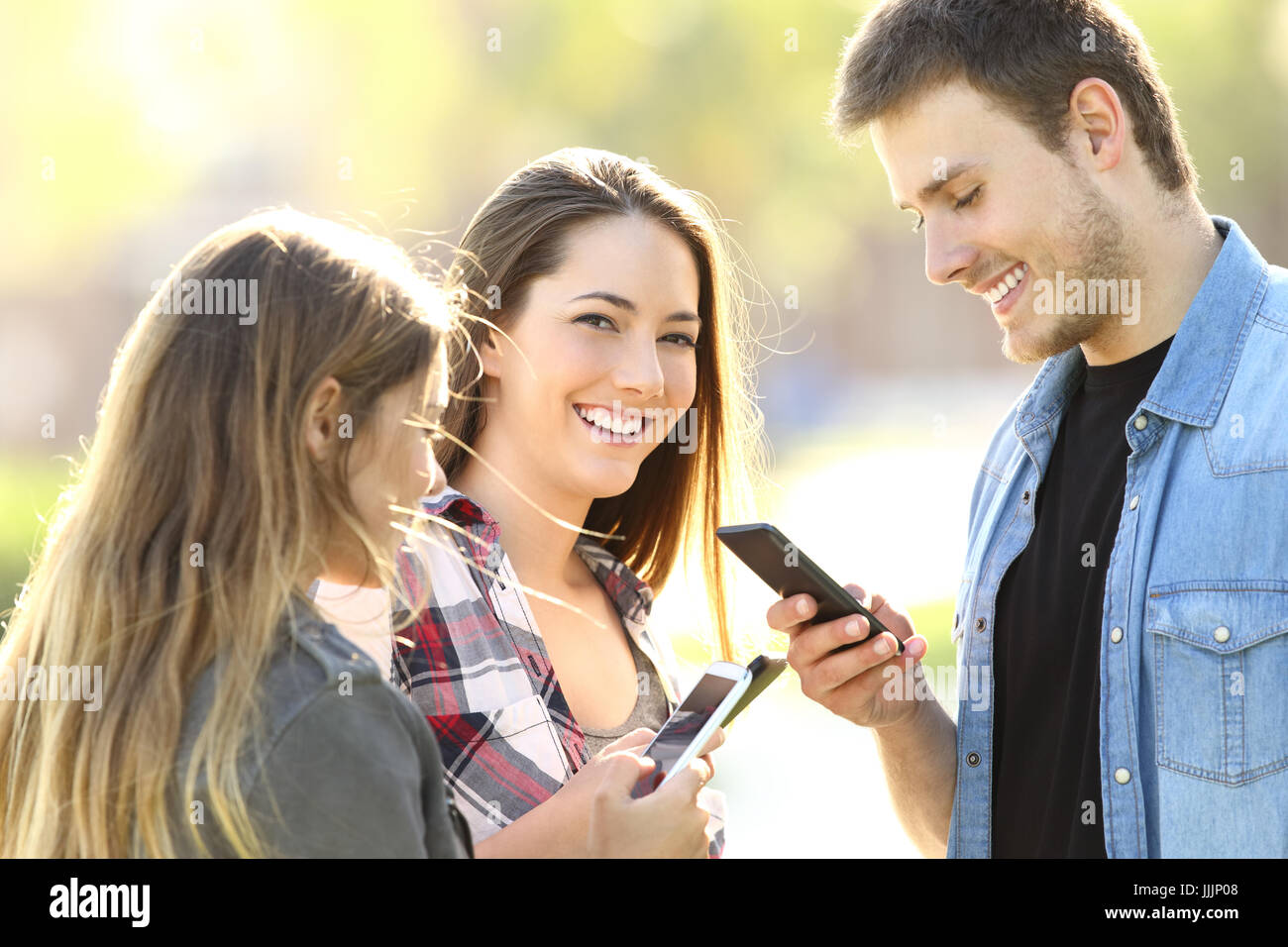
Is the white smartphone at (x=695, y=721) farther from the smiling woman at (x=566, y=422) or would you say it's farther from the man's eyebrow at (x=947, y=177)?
the man's eyebrow at (x=947, y=177)

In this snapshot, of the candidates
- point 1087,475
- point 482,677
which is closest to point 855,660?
point 1087,475

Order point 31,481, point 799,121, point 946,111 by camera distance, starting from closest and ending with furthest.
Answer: point 946,111 → point 31,481 → point 799,121

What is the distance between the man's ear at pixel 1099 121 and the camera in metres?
2.65

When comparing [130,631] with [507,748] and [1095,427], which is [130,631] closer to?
[507,748]

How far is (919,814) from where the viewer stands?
2939mm

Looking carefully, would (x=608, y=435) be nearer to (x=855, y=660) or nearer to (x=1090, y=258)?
(x=855, y=660)

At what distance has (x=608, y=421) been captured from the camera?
110 inches

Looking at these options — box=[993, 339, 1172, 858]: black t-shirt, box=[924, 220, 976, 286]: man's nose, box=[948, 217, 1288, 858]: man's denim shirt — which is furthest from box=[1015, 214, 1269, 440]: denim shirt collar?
box=[924, 220, 976, 286]: man's nose

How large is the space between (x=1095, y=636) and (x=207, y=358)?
5.77ft

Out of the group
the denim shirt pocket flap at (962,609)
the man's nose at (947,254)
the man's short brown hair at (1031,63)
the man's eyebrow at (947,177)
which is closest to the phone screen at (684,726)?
the denim shirt pocket flap at (962,609)

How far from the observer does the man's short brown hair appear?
2.66 meters

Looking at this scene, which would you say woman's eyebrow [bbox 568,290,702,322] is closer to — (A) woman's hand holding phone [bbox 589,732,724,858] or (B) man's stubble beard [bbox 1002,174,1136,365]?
(B) man's stubble beard [bbox 1002,174,1136,365]

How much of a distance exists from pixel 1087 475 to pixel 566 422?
3.80ft
